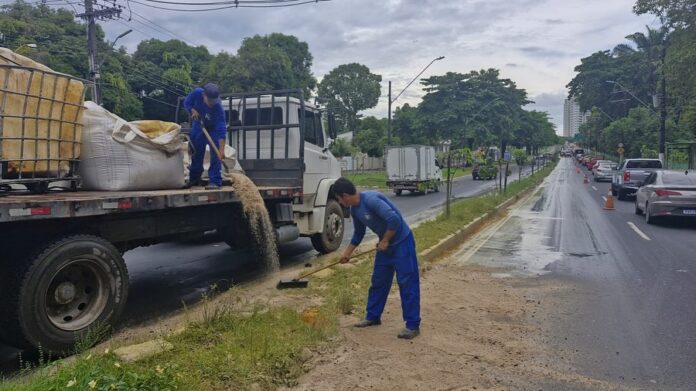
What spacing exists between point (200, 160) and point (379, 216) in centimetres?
305

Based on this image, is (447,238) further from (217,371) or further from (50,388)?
(50,388)

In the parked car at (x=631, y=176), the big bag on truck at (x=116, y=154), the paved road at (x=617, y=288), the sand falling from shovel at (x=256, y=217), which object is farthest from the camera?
the parked car at (x=631, y=176)

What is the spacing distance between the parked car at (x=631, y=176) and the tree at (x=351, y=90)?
5464 cm

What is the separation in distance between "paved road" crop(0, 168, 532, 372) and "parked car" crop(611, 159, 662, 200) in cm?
1476

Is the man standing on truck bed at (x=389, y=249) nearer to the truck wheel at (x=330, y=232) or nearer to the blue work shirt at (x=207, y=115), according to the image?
the blue work shirt at (x=207, y=115)

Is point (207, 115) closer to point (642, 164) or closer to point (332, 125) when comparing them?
point (332, 125)

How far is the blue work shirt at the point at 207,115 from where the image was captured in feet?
22.4

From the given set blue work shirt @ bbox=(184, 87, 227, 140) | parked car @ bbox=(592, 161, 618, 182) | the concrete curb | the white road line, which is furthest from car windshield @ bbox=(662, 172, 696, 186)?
parked car @ bbox=(592, 161, 618, 182)

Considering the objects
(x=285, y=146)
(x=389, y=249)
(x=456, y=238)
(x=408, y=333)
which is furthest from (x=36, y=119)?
(x=456, y=238)

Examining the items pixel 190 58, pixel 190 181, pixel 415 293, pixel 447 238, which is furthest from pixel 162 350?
pixel 190 58

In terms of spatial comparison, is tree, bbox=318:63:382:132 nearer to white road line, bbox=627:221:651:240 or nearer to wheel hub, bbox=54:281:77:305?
white road line, bbox=627:221:651:240

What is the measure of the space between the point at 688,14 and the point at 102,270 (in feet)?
96.4

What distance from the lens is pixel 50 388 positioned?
2.98 m

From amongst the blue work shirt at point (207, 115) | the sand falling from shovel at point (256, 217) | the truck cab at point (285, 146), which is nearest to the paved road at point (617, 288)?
the truck cab at point (285, 146)
